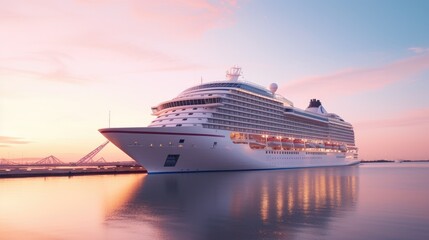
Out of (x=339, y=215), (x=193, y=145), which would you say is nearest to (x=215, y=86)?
(x=193, y=145)

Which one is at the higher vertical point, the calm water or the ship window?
the ship window

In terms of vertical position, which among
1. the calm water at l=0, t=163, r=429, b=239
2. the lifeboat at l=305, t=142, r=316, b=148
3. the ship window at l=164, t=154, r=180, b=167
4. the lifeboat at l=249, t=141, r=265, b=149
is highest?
the lifeboat at l=305, t=142, r=316, b=148

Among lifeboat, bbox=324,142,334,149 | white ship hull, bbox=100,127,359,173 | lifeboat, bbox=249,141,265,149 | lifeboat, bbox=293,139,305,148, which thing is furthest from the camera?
lifeboat, bbox=324,142,334,149

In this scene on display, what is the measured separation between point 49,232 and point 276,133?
213 feet

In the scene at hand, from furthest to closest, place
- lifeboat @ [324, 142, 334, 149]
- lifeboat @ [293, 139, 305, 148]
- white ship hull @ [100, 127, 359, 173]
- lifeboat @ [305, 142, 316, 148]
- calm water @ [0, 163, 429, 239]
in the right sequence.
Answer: lifeboat @ [324, 142, 334, 149] < lifeboat @ [305, 142, 316, 148] < lifeboat @ [293, 139, 305, 148] < white ship hull @ [100, 127, 359, 173] < calm water @ [0, 163, 429, 239]

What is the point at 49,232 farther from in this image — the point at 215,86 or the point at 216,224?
the point at 215,86

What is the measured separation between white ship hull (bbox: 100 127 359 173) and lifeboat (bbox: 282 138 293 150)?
13264 mm

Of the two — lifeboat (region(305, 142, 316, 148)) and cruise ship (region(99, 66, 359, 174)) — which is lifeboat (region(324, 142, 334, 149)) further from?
cruise ship (region(99, 66, 359, 174))

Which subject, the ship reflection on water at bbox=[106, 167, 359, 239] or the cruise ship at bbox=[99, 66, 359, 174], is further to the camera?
the cruise ship at bbox=[99, 66, 359, 174]

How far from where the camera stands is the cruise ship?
182 ft

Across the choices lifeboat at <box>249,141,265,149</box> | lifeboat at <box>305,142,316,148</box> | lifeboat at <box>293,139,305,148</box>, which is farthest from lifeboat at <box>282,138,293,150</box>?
lifeboat at <box>249,141,265,149</box>

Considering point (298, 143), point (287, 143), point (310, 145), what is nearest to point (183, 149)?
point (287, 143)

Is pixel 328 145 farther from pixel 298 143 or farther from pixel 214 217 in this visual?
pixel 214 217

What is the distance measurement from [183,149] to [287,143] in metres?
34.2
